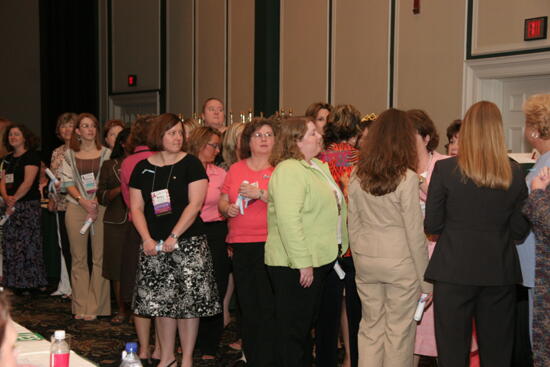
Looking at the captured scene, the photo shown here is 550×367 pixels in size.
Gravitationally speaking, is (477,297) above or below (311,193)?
below

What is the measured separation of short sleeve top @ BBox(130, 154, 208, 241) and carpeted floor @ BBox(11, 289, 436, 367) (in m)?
0.98

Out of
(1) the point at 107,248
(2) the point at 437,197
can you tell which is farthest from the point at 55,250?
(2) the point at 437,197

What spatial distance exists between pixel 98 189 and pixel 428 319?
2.61 m

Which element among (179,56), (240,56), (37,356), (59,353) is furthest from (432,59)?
(59,353)

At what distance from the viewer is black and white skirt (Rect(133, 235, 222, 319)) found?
370 centimetres

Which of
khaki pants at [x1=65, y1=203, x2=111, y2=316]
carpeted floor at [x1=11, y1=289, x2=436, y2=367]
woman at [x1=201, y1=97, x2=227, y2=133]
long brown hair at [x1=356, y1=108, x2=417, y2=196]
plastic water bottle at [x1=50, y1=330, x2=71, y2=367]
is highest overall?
woman at [x1=201, y1=97, x2=227, y2=133]

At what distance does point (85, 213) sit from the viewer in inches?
209

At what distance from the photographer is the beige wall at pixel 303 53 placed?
7.62m

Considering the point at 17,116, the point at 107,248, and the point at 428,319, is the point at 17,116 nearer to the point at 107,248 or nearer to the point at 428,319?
the point at 107,248

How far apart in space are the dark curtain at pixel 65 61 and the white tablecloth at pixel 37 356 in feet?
30.5

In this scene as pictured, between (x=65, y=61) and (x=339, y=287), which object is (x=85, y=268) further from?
(x=65, y=61)

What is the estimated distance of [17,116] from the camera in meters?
12.4

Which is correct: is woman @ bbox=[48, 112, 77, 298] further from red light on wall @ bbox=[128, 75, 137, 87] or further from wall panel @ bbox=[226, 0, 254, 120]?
red light on wall @ bbox=[128, 75, 137, 87]

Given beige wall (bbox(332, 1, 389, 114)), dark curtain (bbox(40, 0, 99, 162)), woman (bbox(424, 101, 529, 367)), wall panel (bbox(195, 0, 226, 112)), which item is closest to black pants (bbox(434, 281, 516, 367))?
woman (bbox(424, 101, 529, 367))
